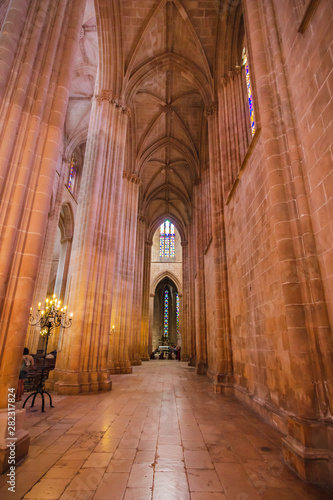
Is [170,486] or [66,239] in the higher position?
[66,239]

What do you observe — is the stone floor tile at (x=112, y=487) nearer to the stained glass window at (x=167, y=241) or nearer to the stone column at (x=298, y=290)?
the stone column at (x=298, y=290)

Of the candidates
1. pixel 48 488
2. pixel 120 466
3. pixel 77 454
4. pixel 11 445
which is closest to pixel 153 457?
pixel 120 466

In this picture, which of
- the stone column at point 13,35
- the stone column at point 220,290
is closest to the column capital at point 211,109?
the stone column at point 220,290

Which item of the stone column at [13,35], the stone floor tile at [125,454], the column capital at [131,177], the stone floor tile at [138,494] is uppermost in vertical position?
the column capital at [131,177]

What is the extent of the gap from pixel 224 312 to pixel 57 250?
780 inches

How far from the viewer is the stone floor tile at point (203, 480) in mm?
2551

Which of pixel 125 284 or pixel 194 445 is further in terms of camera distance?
pixel 125 284

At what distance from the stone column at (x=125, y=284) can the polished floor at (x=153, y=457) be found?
313 inches

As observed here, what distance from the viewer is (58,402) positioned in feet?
20.7

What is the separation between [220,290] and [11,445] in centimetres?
704

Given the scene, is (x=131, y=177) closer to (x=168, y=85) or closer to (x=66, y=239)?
(x=168, y=85)

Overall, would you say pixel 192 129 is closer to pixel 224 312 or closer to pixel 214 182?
pixel 214 182

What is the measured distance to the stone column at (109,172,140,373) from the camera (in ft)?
43.8

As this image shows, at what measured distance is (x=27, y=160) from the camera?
3.99 metres
